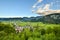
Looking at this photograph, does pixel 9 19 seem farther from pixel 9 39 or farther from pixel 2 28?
pixel 9 39

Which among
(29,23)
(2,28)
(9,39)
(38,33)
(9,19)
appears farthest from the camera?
(9,19)

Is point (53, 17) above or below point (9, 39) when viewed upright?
above

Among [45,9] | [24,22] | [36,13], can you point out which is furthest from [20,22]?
[45,9]

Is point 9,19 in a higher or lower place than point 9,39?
higher

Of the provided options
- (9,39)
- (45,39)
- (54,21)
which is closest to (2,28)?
(9,39)

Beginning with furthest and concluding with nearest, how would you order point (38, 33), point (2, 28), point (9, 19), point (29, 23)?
point (9, 19) < point (29, 23) < point (2, 28) < point (38, 33)

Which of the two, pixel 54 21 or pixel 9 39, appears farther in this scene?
pixel 54 21

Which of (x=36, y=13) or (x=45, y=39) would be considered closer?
(x=45, y=39)

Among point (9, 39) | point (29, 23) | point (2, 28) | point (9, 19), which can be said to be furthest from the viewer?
point (9, 19)

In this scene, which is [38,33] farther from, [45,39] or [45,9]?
[45,9]
